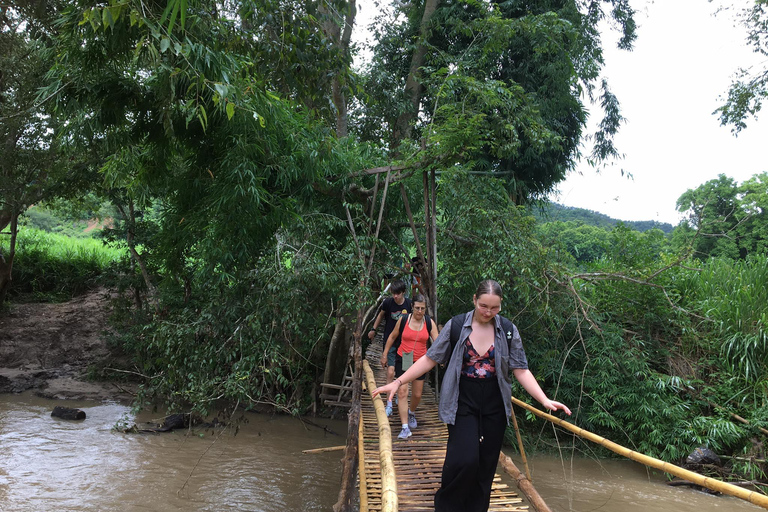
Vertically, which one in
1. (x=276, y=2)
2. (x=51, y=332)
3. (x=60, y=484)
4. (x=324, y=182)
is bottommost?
(x=60, y=484)

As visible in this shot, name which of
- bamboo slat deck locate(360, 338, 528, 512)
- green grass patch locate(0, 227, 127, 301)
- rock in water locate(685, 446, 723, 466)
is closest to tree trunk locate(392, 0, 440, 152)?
bamboo slat deck locate(360, 338, 528, 512)

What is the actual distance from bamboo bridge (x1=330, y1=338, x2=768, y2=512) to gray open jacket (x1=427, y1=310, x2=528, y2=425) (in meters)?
0.31

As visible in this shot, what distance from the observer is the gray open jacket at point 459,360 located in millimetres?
2416

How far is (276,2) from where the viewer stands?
4.34 metres

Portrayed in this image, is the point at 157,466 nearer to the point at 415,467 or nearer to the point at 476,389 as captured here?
the point at 415,467

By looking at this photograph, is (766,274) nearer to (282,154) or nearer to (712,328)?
(712,328)

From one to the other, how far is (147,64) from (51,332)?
390 inches

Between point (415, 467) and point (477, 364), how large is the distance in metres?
1.80

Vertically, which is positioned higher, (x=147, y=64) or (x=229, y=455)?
(x=147, y=64)

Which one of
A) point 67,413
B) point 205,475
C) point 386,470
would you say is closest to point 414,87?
point 205,475

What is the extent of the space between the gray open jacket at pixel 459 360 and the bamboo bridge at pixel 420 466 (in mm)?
311

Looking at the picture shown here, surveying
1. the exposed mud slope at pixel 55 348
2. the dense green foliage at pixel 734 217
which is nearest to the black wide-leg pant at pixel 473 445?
the exposed mud slope at pixel 55 348

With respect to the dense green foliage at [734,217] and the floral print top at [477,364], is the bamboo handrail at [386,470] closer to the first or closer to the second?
the floral print top at [477,364]

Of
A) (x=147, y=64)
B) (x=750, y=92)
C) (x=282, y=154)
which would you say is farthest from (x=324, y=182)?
(x=750, y=92)
